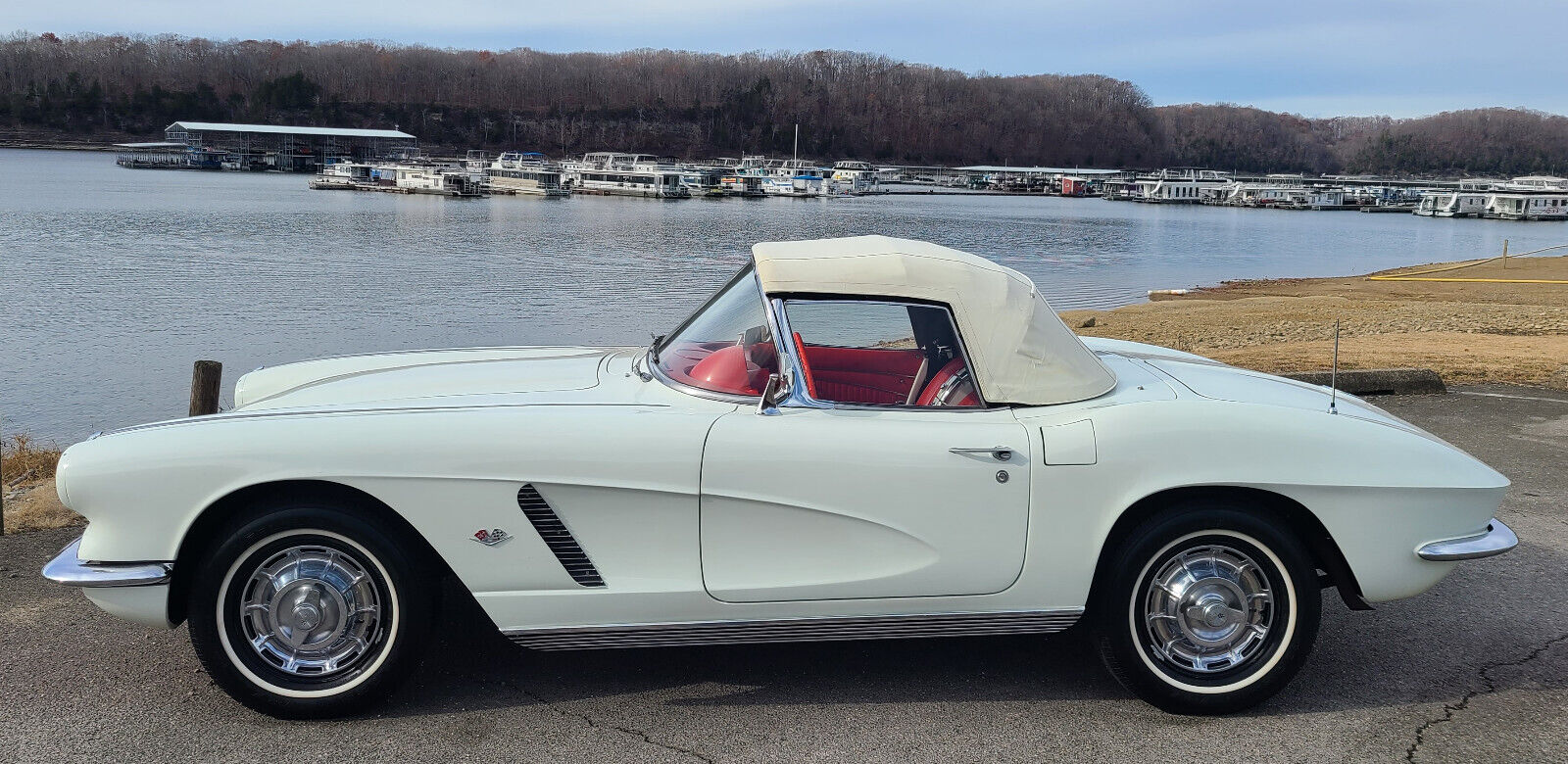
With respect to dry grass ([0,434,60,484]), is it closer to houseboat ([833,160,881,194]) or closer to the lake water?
the lake water

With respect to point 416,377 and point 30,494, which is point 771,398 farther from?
point 30,494

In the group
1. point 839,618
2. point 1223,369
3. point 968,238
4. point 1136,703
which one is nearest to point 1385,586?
point 1136,703

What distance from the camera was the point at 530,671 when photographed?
13.8ft

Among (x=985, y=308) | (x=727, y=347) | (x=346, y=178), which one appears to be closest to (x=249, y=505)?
(x=727, y=347)

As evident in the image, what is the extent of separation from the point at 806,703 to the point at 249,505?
6.27 feet

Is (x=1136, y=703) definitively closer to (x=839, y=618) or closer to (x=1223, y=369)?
(x=839, y=618)

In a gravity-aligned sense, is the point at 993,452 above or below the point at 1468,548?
above

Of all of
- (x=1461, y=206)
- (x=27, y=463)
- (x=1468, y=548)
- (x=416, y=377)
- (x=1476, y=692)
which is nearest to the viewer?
(x=1468, y=548)

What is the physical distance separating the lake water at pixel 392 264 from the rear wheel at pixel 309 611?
6.89 metres

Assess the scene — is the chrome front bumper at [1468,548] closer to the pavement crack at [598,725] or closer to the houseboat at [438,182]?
the pavement crack at [598,725]

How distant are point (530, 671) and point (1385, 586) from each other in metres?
2.99

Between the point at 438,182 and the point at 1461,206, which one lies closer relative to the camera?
the point at 438,182

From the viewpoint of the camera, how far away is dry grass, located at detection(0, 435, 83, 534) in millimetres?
6242

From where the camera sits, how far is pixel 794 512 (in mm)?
3744
